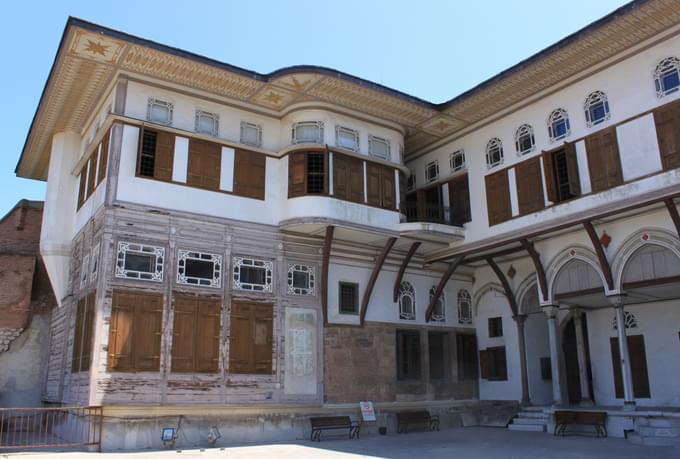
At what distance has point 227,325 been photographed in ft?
44.1

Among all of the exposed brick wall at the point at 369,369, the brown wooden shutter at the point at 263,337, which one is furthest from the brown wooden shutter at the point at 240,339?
the exposed brick wall at the point at 369,369

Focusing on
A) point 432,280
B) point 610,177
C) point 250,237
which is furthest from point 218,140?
point 610,177

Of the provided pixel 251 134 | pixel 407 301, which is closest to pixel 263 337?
pixel 407 301

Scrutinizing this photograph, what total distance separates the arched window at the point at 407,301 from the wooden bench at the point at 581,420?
4418 millimetres

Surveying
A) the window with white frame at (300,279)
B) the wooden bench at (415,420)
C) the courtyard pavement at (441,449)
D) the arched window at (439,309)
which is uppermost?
the window with white frame at (300,279)

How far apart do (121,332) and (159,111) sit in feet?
16.2

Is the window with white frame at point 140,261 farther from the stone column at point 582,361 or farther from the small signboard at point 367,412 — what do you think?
the stone column at point 582,361

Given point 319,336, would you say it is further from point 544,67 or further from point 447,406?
point 544,67

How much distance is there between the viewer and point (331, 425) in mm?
13773

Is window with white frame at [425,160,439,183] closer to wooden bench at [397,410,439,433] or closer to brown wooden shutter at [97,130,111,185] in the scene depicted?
wooden bench at [397,410,439,433]

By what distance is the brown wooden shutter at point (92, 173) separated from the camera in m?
14.2

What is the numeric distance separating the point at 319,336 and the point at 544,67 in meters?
8.00

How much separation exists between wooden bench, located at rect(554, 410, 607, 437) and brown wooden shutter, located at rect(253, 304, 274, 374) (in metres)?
6.54

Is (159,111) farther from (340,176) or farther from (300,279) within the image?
(300,279)
